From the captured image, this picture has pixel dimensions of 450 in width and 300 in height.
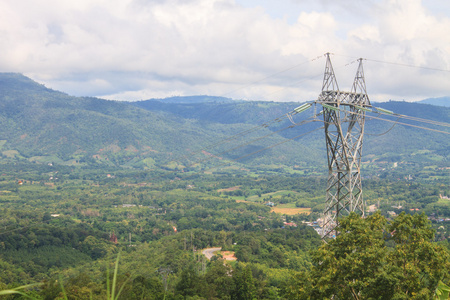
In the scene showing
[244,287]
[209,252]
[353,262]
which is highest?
[353,262]

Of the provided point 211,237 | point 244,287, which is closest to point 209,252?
point 211,237

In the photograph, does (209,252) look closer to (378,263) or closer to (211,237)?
(211,237)

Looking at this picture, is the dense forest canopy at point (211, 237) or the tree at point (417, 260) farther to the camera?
the dense forest canopy at point (211, 237)

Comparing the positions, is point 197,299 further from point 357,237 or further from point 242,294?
point 357,237

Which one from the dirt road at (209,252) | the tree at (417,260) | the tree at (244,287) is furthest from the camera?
the dirt road at (209,252)

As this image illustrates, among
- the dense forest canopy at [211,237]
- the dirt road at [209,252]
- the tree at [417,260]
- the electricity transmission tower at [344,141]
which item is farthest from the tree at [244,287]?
the dirt road at [209,252]

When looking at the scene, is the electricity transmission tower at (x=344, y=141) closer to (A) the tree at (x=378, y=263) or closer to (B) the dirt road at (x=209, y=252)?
(A) the tree at (x=378, y=263)

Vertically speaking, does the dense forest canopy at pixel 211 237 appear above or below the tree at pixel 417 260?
below

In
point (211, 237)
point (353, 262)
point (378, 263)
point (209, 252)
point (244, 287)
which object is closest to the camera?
point (378, 263)

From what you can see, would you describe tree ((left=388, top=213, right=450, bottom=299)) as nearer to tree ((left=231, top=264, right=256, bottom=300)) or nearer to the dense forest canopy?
the dense forest canopy

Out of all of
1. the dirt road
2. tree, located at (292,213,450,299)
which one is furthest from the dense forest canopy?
the dirt road

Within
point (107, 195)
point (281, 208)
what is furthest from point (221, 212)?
point (107, 195)
